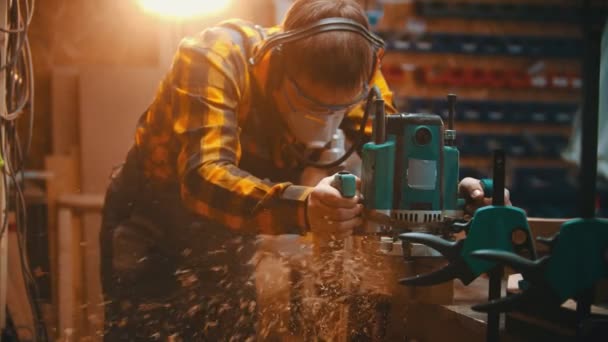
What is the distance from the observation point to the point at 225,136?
1.51m

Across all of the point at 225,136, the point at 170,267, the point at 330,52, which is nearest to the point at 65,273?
the point at 170,267

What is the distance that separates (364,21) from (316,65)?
171 mm

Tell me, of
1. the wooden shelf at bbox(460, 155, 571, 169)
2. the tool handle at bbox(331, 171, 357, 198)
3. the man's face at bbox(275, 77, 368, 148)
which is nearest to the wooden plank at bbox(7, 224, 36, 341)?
the man's face at bbox(275, 77, 368, 148)

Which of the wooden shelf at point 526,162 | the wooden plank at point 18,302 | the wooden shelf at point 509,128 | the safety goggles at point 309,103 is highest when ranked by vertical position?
the safety goggles at point 309,103

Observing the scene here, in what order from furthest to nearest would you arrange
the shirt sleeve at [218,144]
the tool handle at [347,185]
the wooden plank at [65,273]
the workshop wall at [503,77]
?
the workshop wall at [503,77], the wooden plank at [65,273], the shirt sleeve at [218,144], the tool handle at [347,185]

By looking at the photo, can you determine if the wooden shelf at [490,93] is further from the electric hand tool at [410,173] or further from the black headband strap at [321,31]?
the electric hand tool at [410,173]

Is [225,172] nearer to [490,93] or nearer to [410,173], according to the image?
[410,173]

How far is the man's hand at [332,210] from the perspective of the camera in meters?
1.23

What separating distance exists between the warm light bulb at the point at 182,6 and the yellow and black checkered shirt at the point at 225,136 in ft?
1.50

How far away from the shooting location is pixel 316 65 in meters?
1.44

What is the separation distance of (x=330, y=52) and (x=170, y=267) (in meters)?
0.86

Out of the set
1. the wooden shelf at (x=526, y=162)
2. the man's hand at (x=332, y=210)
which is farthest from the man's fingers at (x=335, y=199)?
the wooden shelf at (x=526, y=162)

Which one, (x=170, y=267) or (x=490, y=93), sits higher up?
(x=490, y=93)

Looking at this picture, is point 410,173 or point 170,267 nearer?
point 410,173
